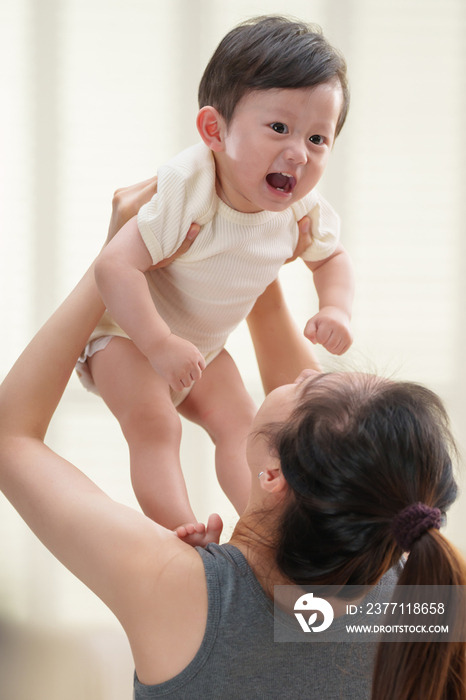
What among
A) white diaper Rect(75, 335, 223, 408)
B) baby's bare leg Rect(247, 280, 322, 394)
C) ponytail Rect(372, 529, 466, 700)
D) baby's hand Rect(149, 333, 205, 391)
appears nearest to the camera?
ponytail Rect(372, 529, 466, 700)

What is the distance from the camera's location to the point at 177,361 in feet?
2.15

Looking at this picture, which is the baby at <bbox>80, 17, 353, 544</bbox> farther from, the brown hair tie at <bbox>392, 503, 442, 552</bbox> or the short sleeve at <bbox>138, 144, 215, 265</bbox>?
the brown hair tie at <bbox>392, 503, 442, 552</bbox>

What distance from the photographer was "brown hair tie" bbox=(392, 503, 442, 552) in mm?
525

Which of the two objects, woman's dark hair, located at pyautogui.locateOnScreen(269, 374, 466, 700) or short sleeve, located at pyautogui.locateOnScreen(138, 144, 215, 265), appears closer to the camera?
woman's dark hair, located at pyautogui.locateOnScreen(269, 374, 466, 700)

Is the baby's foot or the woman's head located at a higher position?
the woman's head

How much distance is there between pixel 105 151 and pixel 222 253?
0.99 metres

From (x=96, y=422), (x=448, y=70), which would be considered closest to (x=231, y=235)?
(x=96, y=422)

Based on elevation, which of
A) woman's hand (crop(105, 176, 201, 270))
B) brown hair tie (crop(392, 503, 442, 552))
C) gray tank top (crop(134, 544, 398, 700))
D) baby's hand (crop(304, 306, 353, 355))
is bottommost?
gray tank top (crop(134, 544, 398, 700))

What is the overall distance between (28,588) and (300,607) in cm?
119

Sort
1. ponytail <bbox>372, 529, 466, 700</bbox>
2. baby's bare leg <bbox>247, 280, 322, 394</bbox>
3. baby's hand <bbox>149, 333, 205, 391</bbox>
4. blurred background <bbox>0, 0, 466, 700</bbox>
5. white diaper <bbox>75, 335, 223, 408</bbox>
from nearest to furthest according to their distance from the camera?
1. ponytail <bbox>372, 529, 466, 700</bbox>
2. baby's hand <bbox>149, 333, 205, 391</bbox>
3. white diaper <bbox>75, 335, 223, 408</bbox>
4. baby's bare leg <bbox>247, 280, 322, 394</bbox>
5. blurred background <bbox>0, 0, 466, 700</bbox>

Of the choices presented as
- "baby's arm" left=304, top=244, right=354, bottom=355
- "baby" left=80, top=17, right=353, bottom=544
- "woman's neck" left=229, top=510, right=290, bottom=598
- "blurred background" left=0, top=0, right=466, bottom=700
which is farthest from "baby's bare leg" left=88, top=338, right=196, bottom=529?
"blurred background" left=0, top=0, right=466, bottom=700

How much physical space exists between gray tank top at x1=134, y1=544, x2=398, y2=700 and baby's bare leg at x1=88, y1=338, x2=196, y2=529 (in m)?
0.13

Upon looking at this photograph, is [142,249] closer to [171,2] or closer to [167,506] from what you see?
[167,506]

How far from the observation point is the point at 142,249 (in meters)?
0.70
